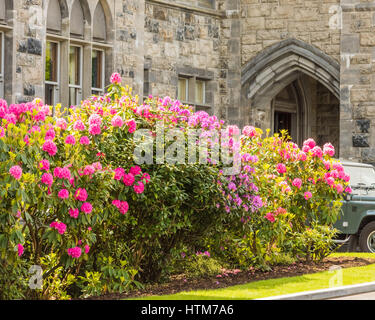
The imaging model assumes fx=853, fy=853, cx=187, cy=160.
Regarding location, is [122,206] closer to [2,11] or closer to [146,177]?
[146,177]

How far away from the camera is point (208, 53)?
22344mm

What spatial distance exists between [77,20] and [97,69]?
1.19 m

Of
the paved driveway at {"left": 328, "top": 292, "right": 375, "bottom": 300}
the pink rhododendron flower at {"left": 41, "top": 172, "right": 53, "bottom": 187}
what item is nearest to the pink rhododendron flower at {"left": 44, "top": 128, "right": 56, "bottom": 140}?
the pink rhododendron flower at {"left": 41, "top": 172, "right": 53, "bottom": 187}

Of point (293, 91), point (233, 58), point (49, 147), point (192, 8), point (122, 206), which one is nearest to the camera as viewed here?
point (49, 147)

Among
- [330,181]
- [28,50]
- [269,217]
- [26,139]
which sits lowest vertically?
[269,217]

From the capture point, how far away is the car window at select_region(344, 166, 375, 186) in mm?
16828

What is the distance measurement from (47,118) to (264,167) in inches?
166

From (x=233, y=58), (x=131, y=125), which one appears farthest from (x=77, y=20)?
(x=131, y=125)

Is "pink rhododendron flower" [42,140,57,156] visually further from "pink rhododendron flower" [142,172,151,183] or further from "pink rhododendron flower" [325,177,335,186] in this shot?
"pink rhododendron flower" [325,177,335,186]

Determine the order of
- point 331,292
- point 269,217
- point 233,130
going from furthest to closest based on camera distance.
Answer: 1. point 269,217
2. point 233,130
3. point 331,292

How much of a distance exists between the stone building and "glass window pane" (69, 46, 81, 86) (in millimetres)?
22

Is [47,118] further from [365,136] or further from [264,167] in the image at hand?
[365,136]

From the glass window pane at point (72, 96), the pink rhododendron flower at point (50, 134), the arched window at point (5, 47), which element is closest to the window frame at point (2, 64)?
the arched window at point (5, 47)

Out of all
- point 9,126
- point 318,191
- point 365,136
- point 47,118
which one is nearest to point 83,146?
point 47,118
